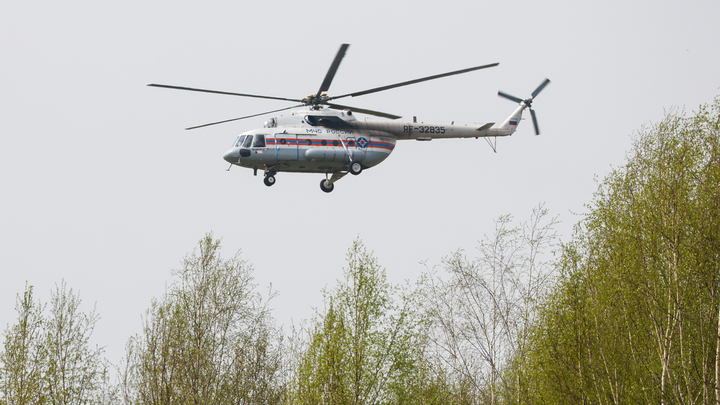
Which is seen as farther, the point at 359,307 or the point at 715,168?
the point at 359,307

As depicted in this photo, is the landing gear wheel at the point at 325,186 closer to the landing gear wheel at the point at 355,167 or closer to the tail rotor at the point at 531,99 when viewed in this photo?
the landing gear wheel at the point at 355,167

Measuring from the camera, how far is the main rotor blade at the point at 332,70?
1057 inches

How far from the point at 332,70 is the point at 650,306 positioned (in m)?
13.0

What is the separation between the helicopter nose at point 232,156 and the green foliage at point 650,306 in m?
12.2

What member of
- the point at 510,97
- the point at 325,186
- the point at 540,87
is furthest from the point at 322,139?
the point at 540,87

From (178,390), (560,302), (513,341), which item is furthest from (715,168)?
(178,390)

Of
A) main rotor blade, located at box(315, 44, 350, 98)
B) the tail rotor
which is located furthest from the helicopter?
the tail rotor

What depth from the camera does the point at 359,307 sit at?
29.6 metres

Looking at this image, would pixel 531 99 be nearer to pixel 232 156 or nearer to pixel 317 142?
pixel 317 142

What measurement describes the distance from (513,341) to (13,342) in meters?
20.0

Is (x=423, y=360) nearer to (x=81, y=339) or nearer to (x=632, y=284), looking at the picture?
(x=632, y=284)

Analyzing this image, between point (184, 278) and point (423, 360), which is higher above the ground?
point (184, 278)

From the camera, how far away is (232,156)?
2998 cm

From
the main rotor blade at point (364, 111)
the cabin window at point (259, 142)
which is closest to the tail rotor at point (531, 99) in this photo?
the main rotor blade at point (364, 111)
